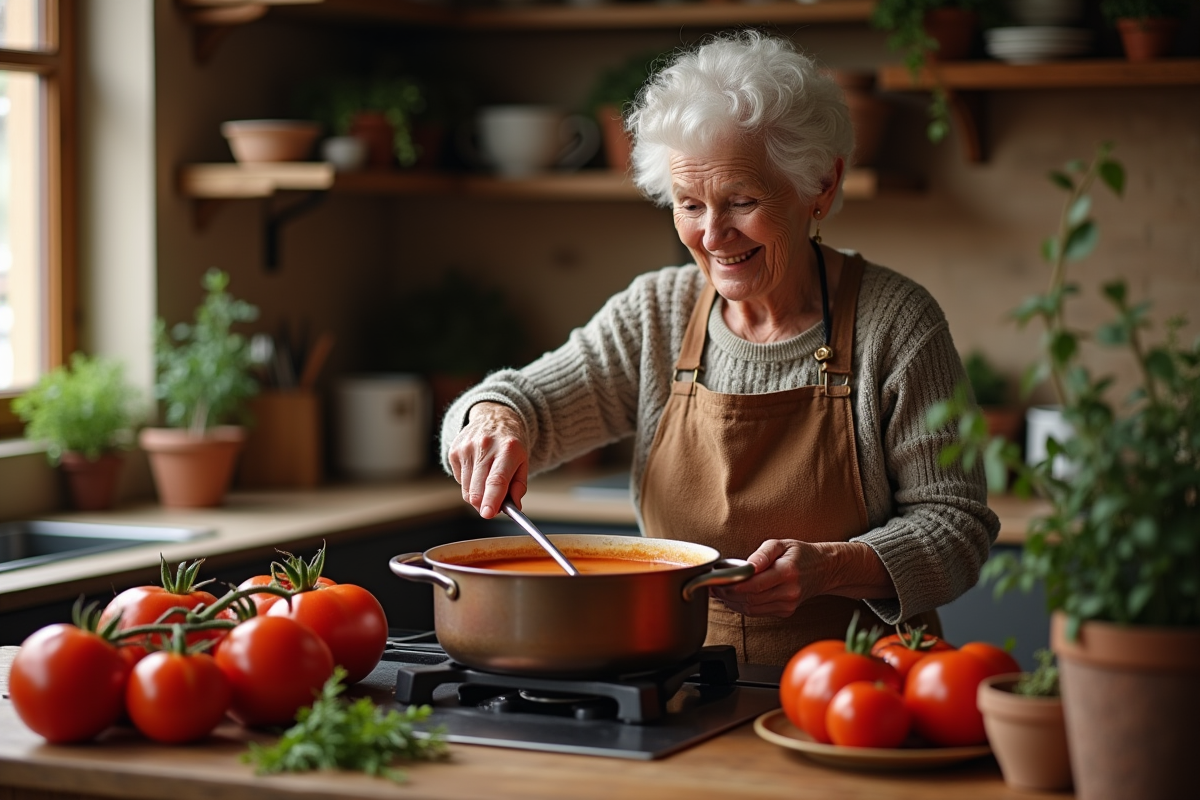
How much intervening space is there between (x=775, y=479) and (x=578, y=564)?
17.0 inches

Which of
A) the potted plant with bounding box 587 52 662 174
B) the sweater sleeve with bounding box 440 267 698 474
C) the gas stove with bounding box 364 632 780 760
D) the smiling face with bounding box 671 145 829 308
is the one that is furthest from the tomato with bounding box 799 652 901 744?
the potted plant with bounding box 587 52 662 174

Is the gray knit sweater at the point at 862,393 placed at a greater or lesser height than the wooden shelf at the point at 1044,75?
lesser

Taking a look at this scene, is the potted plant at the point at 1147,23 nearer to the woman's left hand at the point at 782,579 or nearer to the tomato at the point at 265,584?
the woman's left hand at the point at 782,579

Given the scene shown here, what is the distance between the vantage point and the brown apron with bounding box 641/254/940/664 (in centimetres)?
205

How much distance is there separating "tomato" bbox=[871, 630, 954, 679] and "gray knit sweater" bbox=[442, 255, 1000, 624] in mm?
404

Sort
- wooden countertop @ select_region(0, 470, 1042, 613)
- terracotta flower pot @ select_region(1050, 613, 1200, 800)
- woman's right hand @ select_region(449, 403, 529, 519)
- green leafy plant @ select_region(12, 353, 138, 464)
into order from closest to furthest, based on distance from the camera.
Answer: terracotta flower pot @ select_region(1050, 613, 1200, 800) < woman's right hand @ select_region(449, 403, 529, 519) < wooden countertop @ select_region(0, 470, 1042, 613) < green leafy plant @ select_region(12, 353, 138, 464)

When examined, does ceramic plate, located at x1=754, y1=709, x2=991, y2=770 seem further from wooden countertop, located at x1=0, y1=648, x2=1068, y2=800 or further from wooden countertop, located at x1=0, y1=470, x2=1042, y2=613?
wooden countertop, located at x1=0, y1=470, x2=1042, y2=613

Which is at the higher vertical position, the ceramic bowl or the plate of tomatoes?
the ceramic bowl

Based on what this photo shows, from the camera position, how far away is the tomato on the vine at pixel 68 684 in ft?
4.52

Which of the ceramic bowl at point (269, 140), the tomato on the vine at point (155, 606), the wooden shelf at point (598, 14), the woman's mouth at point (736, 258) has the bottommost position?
the tomato on the vine at point (155, 606)

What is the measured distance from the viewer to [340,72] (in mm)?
4027

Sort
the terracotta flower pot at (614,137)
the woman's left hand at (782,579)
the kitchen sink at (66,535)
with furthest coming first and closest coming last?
the terracotta flower pot at (614,137) → the kitchen sink at (66,535) → the woman's left hand at (782,579)

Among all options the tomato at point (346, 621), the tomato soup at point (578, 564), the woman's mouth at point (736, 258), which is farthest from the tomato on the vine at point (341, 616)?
the woman's mouth at point (736, 258)

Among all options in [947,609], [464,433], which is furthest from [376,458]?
[464,433]
